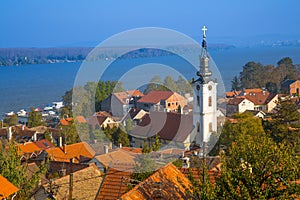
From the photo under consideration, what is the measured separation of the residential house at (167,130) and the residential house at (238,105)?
10300mm

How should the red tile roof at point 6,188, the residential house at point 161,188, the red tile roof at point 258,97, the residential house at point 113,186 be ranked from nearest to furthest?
the residential house at point 161,188
the red tile roof at point 6,188
the residential house at point 113,186
the red tile roof at point 258,97

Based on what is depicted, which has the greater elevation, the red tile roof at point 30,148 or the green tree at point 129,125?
the green tree at point 129,125

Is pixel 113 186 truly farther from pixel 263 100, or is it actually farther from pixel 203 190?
pixel 263 100

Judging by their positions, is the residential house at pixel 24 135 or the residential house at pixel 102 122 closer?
the residential house at pixel 102 122

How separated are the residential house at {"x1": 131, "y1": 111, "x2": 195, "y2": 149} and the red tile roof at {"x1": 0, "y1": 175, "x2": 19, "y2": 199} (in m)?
10.5

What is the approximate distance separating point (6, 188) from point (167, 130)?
13.5 meters

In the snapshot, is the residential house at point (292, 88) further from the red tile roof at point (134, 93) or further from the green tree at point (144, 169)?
the green tree at point (144, 169)

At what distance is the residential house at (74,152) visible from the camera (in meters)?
16.0

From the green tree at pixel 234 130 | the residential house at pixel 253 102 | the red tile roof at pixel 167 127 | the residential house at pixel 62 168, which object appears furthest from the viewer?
the residential house at pixel 253 102

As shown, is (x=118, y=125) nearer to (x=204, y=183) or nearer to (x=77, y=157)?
(x=77, y=157)

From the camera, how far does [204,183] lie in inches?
218

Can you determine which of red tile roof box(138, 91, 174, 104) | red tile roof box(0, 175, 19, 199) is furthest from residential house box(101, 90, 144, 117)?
red tile roof box(0, 175, 19, 199)

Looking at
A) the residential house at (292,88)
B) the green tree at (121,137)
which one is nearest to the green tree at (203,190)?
the green tree at (121,137)

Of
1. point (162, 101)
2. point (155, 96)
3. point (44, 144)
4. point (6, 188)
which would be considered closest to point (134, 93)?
point (155, 96)
